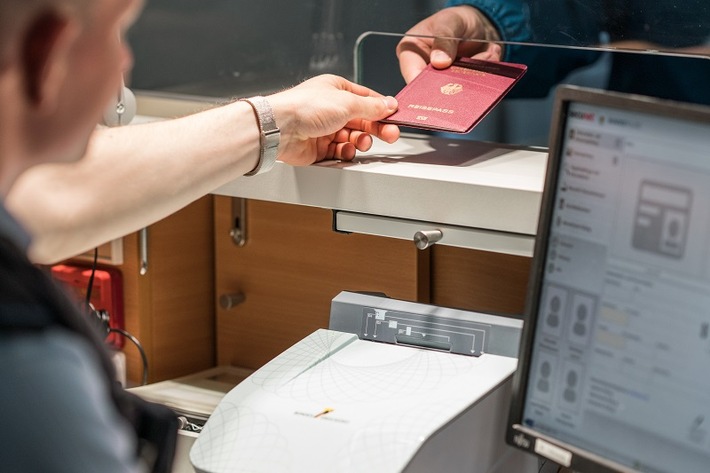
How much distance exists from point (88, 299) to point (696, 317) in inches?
36.6

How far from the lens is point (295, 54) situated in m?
2.03

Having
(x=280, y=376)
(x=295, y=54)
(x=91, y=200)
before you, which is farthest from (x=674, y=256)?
(x=295, y=54)

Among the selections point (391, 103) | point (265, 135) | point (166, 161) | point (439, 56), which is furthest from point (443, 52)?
point (166, 161)

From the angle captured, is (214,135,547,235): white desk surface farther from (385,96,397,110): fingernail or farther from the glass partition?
the glass partition

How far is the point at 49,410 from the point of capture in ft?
1.80

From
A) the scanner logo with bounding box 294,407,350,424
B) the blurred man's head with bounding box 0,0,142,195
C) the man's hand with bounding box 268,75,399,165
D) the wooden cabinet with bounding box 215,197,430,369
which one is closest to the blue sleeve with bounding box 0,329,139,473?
the blurred man's head with bounding box 0,0,142,195

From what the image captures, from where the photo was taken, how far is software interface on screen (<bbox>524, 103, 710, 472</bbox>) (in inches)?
35.0

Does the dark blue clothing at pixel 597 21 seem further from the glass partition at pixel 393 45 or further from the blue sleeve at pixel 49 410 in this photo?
the blue sleeve at pixel 49 410

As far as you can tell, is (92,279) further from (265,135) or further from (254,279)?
(265,135)

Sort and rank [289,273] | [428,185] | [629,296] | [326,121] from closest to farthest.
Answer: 1. [629,296]
2. [428,185]
3. [326,121]
4. [289,273]

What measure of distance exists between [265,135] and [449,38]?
33cm

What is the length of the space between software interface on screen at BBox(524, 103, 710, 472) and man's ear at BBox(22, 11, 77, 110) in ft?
1.79

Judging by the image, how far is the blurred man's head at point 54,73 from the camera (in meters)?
0.52

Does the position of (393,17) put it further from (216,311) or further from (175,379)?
(175,379)
